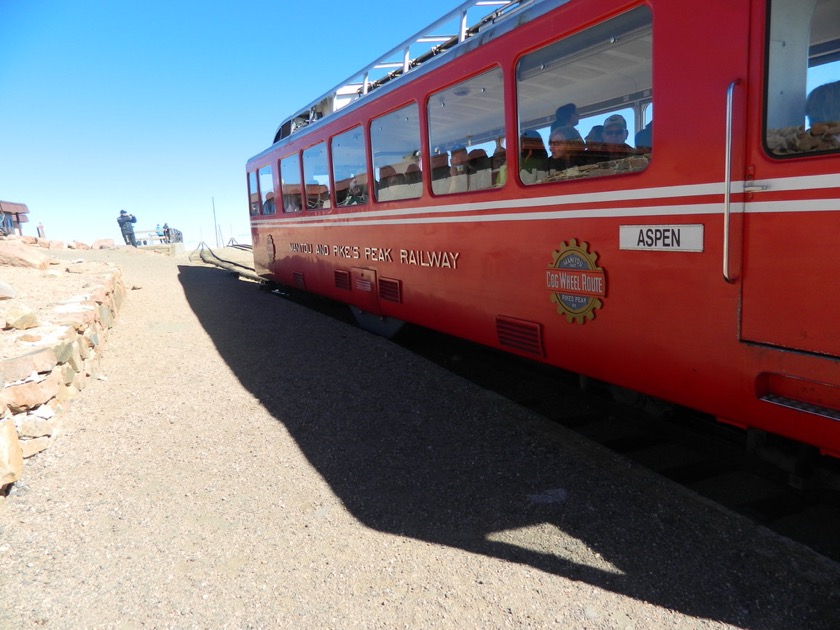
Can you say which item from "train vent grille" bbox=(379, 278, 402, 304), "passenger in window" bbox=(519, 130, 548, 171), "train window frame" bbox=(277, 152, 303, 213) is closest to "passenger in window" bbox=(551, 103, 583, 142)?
"passenger in window" bbox=(519, 130, 548, 171)

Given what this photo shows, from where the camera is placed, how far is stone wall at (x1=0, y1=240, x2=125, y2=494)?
362 cm

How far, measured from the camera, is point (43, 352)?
157 inches

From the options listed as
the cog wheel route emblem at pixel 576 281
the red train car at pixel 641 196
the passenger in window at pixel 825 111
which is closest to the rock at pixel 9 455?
the red train car at pixel 641 196

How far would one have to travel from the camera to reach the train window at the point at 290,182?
848cm

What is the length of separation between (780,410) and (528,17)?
281 centimetres

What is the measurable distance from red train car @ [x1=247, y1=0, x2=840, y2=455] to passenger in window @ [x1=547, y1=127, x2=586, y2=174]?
1 cm

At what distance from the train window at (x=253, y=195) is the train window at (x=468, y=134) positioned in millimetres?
6705

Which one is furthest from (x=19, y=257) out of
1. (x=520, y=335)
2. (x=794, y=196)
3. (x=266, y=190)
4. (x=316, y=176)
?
(x=794, y=196)

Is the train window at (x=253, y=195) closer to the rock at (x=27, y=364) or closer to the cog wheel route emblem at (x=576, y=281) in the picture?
the rock at (x=27, y=364)

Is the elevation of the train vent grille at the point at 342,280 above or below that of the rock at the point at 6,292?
below

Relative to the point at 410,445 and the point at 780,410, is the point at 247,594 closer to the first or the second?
the point at 410,445

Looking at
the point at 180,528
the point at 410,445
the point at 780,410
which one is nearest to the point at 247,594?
the point at 180,528

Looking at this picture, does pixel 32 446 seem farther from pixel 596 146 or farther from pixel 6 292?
pixel 596 146

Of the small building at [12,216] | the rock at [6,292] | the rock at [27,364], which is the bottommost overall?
the rock at [27,364]
